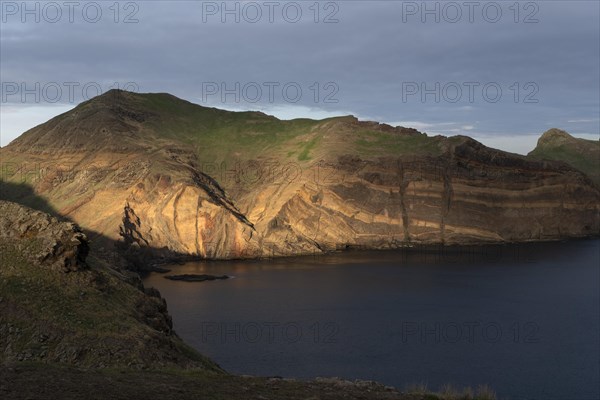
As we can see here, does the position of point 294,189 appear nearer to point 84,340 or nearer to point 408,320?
point 408,320

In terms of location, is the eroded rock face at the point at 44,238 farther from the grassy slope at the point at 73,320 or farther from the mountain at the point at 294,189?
the mountain at the point at 294,189

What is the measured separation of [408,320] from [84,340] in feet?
170

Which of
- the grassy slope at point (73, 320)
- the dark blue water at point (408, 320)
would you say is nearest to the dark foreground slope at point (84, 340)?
the grassy slope at point (73, 320)

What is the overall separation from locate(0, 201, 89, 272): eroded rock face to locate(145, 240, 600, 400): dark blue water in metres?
22.3

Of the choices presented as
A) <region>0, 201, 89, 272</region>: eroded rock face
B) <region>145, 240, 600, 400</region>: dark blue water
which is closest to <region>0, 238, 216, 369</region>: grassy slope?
<region>0, 201, 89, 272</region>: eroded rock face

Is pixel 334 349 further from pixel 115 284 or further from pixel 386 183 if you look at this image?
pixel 386 183

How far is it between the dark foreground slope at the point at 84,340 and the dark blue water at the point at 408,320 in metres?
21.8

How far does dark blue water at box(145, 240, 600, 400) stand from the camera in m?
55.0

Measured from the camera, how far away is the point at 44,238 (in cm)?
3638

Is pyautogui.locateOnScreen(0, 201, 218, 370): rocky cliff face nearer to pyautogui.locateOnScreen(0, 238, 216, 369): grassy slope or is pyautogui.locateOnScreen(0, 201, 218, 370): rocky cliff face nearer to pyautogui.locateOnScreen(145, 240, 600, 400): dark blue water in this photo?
pyautogui.locateOnScreen(0, 238, 216, 369): grassy slope

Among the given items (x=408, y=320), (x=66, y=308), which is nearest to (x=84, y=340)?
(x=66, y=308)

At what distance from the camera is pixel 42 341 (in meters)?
30.4

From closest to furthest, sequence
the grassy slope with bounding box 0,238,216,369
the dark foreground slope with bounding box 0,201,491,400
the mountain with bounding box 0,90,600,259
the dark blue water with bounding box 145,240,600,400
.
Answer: the dark foreground slope with bounding box 0,201,491,400 < the grassy slope with bounding box 0,238,216,369 < the dark blue water with bounding box 145,240,600,400 < the mountain with bounding box 0,90,600,259

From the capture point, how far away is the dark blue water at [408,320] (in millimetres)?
54969
